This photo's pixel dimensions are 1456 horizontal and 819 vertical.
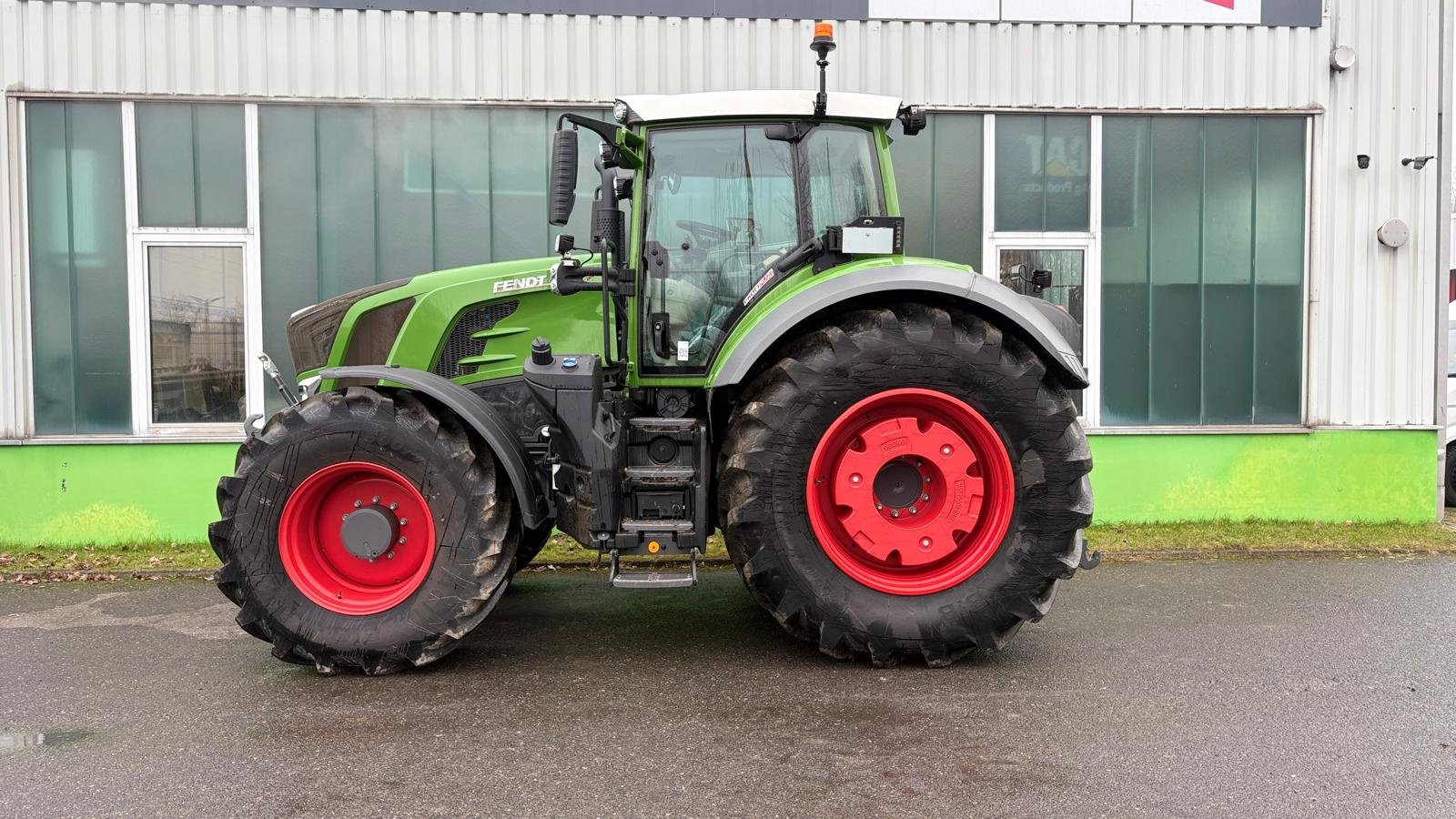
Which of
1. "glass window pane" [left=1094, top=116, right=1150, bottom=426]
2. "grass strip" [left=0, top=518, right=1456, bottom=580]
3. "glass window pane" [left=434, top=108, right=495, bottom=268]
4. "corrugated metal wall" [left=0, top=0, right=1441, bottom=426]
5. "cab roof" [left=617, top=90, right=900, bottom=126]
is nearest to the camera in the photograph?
"cab roof" [left=617, top=90, right=900, bottom=126]

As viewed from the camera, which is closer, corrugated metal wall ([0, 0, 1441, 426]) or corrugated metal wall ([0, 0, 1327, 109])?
corrugated metal wall ([0, 0, 1327, 109])

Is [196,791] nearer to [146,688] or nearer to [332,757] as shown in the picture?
[332,757]

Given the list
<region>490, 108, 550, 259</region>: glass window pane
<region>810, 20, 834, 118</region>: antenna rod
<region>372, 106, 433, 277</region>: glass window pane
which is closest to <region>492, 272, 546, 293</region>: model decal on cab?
<region>810, 20, 834, 118</region>: antenna rod

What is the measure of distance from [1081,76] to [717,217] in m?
4.52

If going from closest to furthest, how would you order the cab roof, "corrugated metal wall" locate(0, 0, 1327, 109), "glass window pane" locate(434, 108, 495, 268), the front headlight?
1. the cab roof
2. the front headlight
3. "corrugated metal wall" locate(0, 0, 1327, 109)
4. "glass window pane" locate(434, 108, 495, 268)

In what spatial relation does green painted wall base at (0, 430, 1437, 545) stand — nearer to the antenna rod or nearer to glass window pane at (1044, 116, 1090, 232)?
glass window pane at (1044, 116, 1090, 232)

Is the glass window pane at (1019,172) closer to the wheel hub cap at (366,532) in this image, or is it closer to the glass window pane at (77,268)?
the wheel hub cap at (366,532)

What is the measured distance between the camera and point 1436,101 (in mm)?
7695

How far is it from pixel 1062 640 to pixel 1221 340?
420cm

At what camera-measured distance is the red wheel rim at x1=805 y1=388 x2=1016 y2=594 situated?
4.26 meters

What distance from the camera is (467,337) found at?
16.3 feet

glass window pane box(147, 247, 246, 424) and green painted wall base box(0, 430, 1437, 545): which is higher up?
glass window pane box(147, 247, 246, 424)

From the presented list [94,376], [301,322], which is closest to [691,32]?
[301,322]

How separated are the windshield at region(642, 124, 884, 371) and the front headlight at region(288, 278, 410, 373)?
4.84ft
